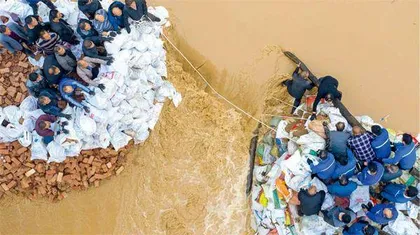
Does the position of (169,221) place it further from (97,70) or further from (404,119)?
(404,119)

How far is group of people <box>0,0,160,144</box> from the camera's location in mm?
5992

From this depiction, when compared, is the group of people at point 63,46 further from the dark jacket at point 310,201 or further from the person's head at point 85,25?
the dark jacket at point 310,201

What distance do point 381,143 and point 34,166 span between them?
14.5ft

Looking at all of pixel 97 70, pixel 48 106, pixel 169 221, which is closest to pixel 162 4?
pixel 97 70

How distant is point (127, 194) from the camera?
6.96 metres

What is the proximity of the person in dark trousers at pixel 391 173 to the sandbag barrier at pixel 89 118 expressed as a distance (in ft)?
9.41

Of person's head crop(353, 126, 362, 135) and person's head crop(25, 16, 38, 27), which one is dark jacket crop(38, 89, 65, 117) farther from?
person's head crop(353, 126, 362, 135)

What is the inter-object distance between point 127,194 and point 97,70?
5.92 ft

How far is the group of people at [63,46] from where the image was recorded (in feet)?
19.7

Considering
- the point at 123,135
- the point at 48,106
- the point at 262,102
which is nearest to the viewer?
the point at 48,106

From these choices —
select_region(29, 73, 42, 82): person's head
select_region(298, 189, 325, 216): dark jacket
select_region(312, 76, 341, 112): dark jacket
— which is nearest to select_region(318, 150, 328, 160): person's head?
select_region(298, 189, 325, 216): dark jacket

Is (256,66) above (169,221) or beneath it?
above

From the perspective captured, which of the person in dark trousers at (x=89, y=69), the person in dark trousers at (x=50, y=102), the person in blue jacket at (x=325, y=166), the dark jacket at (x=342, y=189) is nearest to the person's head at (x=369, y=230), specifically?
the dark jacket at (x=342, y=189)

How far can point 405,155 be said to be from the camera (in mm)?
6145
